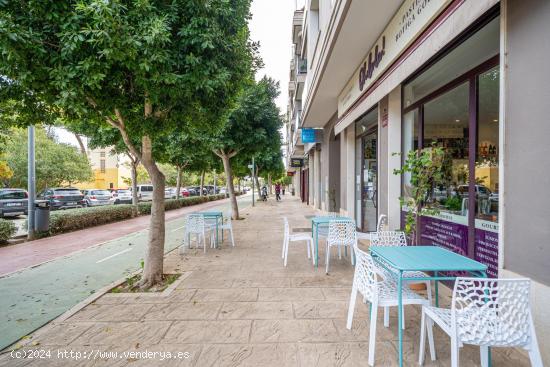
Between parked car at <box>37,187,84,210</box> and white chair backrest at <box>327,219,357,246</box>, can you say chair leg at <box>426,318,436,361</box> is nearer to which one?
white chair backrest at <box>327,219,357,246</box>

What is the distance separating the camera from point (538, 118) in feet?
9.29

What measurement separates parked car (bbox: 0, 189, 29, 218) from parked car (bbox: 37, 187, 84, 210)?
278 centimetres

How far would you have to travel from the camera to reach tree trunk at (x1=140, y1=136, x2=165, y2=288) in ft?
16.6

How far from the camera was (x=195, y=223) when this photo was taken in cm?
730

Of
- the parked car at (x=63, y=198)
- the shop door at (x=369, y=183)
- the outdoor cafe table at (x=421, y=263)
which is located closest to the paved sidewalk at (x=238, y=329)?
the outdoor cafe table at (x=421, y=263)

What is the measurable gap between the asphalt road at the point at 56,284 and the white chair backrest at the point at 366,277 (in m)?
4.04

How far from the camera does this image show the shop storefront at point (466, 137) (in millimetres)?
3895

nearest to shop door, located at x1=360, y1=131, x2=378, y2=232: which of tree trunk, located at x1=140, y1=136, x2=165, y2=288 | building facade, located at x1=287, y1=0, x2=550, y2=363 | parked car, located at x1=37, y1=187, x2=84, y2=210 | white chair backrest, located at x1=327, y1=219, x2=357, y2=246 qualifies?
building facade, located at x1=287, y1=0, x2=550, y2=363

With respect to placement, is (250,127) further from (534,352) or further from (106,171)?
(106,171)

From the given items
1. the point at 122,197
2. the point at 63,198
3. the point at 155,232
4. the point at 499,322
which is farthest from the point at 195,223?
the point at 122,197

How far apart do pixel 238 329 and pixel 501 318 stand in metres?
2.61

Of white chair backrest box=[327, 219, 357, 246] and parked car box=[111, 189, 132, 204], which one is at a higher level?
white chair backrest box=[327, 219, 357, 246]

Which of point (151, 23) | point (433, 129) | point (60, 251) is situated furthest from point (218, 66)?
point (60, 251)

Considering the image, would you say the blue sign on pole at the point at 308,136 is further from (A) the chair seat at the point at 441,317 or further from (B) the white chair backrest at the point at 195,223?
(A) the chair seat at the point at 441,317
